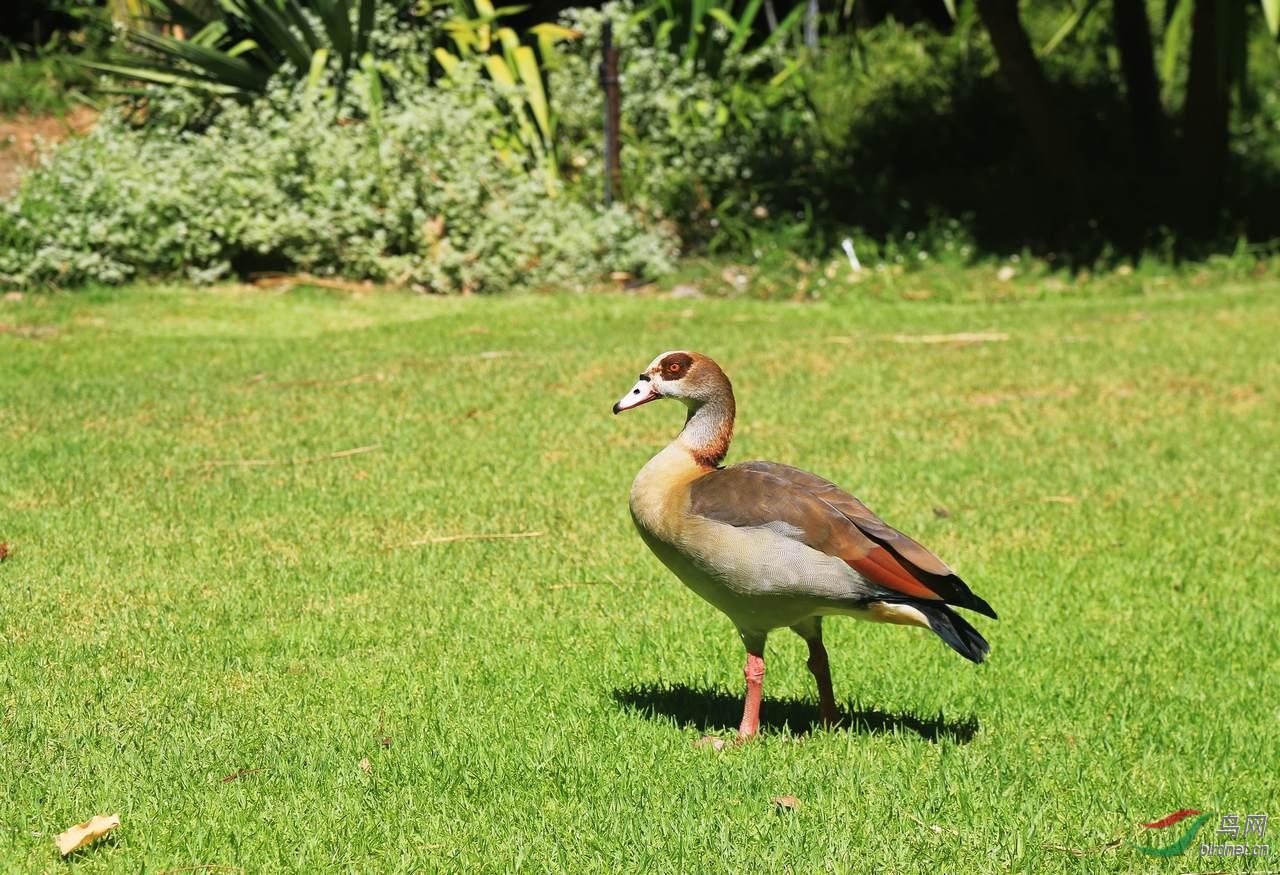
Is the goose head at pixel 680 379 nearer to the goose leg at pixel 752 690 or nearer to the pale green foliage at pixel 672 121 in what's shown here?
the goose leg at pixel 752 690

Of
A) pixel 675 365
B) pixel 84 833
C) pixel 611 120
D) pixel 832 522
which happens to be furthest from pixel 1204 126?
pixel 84 833

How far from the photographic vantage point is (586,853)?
157 inches

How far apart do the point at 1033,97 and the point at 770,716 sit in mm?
10236

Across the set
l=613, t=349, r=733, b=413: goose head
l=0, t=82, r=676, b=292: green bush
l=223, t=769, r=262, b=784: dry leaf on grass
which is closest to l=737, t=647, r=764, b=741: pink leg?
l=613, t=349, r=733, b=413: goose head

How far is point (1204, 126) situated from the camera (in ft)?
46.7

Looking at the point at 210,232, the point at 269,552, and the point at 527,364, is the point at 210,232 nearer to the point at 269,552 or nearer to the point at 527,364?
the point at 527,364

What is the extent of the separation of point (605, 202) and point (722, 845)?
1123 cm

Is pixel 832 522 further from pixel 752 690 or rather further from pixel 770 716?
pixel 770 716

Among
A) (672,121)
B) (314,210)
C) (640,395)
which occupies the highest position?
(672,121)

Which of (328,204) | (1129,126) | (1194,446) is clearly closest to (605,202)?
(328,204)

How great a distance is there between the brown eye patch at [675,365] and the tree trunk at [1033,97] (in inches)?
390

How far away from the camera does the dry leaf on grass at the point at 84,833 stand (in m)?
3.86

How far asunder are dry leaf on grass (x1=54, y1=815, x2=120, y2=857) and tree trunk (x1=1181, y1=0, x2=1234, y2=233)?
1201cm
